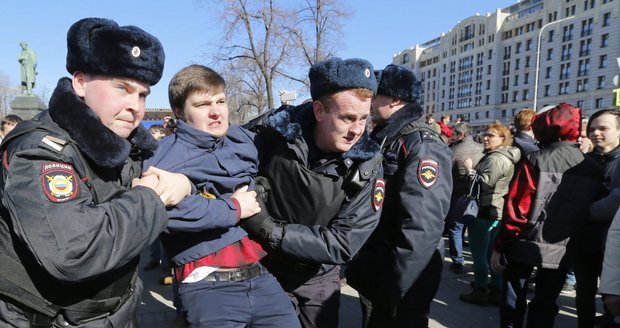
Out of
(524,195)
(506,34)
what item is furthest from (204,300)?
(506,34)

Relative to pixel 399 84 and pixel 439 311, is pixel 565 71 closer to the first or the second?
pixel 439 311

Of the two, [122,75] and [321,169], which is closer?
[122,75]

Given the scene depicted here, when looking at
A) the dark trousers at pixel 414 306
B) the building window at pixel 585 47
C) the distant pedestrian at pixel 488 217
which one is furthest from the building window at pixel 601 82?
the dark trousers at pixel 414 306

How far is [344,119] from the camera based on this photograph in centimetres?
226

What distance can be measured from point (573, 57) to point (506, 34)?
16015 millimetres

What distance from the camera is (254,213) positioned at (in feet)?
6.75

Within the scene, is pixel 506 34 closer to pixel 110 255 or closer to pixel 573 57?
pixel 573 57

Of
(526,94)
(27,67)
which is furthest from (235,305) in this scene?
(526,94)

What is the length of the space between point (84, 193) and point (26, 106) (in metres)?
17.7

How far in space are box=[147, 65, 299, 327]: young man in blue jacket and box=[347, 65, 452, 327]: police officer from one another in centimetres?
69

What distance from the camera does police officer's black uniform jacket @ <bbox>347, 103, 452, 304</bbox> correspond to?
2.32 m

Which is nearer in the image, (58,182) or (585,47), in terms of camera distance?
(58,182)

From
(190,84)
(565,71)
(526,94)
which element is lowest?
(190,84)

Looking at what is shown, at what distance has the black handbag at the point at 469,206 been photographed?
524 centimetres
